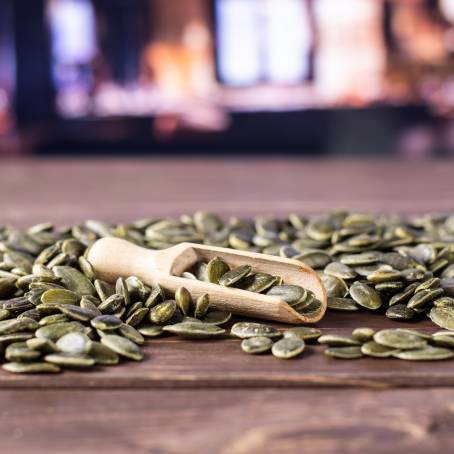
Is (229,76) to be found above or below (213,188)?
above

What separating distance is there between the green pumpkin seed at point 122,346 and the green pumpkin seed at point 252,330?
13cm

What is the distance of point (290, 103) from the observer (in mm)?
4270

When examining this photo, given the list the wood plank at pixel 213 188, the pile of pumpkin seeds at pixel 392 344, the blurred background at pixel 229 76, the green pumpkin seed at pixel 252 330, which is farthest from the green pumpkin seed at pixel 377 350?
the blurred background at pixel 229 76

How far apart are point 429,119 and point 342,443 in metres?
3.95

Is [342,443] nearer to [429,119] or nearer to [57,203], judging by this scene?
[57,203]

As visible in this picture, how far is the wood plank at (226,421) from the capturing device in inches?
25.2

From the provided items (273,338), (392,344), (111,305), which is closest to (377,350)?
(392,344)

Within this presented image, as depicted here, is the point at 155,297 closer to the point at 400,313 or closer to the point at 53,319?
the point at 53,319

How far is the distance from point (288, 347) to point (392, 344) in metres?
0.12

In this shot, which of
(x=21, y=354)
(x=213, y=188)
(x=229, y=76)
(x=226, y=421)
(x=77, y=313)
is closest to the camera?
(x=226, y=421)

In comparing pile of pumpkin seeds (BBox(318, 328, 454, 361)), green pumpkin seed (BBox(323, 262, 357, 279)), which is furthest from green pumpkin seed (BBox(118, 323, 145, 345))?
green pumpkin seed (BBox(323, 262, 357, 279))

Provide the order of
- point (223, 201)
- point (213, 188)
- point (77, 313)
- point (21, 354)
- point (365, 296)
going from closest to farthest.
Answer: point (21, 354) < point (77, 313) < point (365, 296) < point (223, 201) < point (213, 188)

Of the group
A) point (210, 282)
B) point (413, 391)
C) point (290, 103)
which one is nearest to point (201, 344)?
point (210, 282)

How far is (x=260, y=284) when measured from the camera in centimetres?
95
